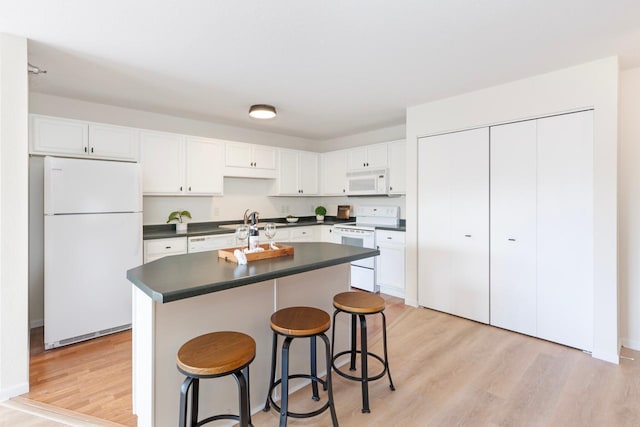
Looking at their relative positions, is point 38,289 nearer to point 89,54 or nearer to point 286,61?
point 89,54

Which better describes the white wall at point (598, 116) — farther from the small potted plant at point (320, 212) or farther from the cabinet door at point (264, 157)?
the small potted plant at point (320, 212)

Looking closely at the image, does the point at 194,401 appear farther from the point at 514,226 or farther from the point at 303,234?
the point at 303,234

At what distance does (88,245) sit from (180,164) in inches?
55.6

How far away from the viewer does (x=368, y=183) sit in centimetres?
473

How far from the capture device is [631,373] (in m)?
2.36

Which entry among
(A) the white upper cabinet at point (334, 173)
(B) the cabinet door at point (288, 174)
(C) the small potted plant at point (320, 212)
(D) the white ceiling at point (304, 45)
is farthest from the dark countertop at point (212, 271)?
(C) the small potted plant at point (320, 212)

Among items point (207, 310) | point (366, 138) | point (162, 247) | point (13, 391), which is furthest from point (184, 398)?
point (366, 138)

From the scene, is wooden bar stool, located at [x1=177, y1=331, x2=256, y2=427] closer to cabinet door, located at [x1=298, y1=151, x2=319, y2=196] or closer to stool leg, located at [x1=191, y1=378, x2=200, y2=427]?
stool leg, located at [x1=191, y1=378, x2=200, y2=427]

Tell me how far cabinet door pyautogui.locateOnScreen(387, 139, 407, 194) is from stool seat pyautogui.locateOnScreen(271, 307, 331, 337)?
114 inches

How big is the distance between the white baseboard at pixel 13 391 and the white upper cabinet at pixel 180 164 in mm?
2057

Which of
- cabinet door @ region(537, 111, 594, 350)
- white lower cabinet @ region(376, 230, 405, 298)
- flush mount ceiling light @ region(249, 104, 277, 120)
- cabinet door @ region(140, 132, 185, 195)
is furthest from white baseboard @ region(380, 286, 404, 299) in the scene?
cabinet door @ region(140, 132, 185, 195)

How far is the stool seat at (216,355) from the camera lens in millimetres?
1295

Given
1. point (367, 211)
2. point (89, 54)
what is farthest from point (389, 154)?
point (89, 54)

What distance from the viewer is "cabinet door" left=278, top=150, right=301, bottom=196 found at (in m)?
4.99
